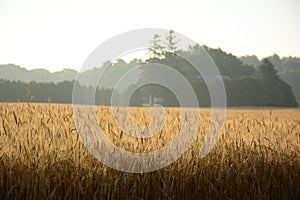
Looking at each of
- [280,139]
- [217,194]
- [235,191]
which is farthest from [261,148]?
[217,194]

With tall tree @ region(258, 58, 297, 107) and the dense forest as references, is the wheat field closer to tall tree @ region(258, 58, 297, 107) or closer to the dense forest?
the dense forest

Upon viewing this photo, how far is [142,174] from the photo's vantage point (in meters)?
4.21

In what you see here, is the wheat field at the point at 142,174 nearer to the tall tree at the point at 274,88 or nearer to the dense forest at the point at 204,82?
the dense forest at the point at 204,82

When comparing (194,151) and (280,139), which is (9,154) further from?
(280,139)

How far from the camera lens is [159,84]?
1467 inches

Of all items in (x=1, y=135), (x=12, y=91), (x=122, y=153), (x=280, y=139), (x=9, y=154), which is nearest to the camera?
(x=9, y=154)

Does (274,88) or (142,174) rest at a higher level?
(274,88)

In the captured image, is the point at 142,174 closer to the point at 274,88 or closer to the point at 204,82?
the point at 204,82

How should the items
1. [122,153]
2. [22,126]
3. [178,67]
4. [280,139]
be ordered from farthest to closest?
[178,67], [280,139], [22,126], [122,153]

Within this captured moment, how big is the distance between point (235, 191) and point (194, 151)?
0.74 metres

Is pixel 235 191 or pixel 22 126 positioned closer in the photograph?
pixel 235 191

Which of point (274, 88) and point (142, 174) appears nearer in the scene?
point (142, 174)

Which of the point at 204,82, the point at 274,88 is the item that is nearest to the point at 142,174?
the point at 204,82

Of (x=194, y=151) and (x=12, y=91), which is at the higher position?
(x=12, y=91)
